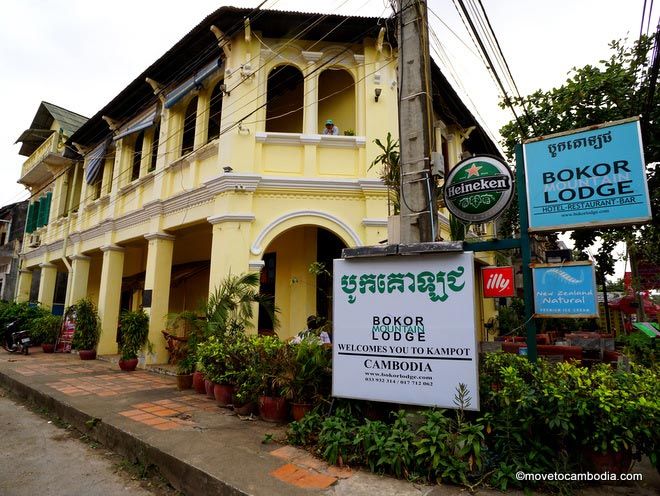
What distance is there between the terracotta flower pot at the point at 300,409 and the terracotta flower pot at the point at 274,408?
0.83 ft

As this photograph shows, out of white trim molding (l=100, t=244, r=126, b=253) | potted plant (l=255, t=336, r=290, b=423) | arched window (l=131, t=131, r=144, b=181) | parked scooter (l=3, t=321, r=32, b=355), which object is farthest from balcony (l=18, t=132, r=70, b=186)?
potted plant (l=255, t=336, r=290, b=423)

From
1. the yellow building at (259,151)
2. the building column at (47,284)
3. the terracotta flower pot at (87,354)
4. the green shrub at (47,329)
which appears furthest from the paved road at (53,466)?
the building column at (47,284)

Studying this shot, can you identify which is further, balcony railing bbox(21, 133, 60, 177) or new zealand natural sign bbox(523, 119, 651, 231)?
balcony railing bbox(21, 133, 60, 177)

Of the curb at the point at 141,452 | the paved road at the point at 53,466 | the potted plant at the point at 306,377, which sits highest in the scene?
the potted plant at the point at 306,377

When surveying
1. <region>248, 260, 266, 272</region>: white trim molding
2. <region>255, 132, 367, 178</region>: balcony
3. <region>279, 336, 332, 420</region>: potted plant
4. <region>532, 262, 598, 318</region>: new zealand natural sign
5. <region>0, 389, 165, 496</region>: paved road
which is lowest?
<region>0, 389, 165, 496</region>: paved road

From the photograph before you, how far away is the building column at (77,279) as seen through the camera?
43.0 feet

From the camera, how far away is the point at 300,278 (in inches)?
348

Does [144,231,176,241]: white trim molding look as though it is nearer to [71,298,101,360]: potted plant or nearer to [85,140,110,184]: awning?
[71,298,101,360]: potted plant

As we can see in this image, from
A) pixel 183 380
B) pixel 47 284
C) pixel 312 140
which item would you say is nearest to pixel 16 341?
pixel 47 284

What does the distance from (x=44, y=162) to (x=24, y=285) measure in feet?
20.5

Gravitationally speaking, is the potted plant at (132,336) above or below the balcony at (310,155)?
below

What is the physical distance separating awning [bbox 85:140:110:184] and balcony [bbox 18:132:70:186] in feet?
9.33

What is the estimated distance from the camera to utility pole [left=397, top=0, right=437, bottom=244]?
13.6 ft

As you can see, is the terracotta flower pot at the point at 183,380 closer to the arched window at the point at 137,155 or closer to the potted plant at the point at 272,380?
the potted plant at the point at 272,380
